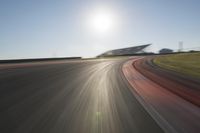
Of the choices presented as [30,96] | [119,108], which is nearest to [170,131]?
[119,108]

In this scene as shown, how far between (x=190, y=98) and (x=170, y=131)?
5202 mm

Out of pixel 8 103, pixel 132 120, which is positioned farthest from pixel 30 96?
pixel 132 120

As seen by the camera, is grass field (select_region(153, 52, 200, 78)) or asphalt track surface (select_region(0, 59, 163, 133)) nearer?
asphalt track surface (select_region(0, 59, 163, 133))

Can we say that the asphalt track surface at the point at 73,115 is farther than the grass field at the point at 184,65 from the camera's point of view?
No

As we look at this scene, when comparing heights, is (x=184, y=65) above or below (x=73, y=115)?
below

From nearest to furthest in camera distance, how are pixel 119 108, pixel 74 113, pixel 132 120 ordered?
pixel 132 120, pixel 74 113, pixel 119 108

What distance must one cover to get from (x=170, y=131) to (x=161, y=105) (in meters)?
3.43

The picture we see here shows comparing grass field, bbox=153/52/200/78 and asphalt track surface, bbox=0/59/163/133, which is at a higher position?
asphalt track surface, bbox=0/59/163/133

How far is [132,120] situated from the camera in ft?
24.1

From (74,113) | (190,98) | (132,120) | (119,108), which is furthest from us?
(190,98)

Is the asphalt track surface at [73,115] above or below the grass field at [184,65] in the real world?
above

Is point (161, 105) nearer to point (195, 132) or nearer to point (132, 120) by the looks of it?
point (132, 120)

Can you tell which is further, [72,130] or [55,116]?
[55,116]

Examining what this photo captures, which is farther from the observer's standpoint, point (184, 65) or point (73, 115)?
point (184, 65)
